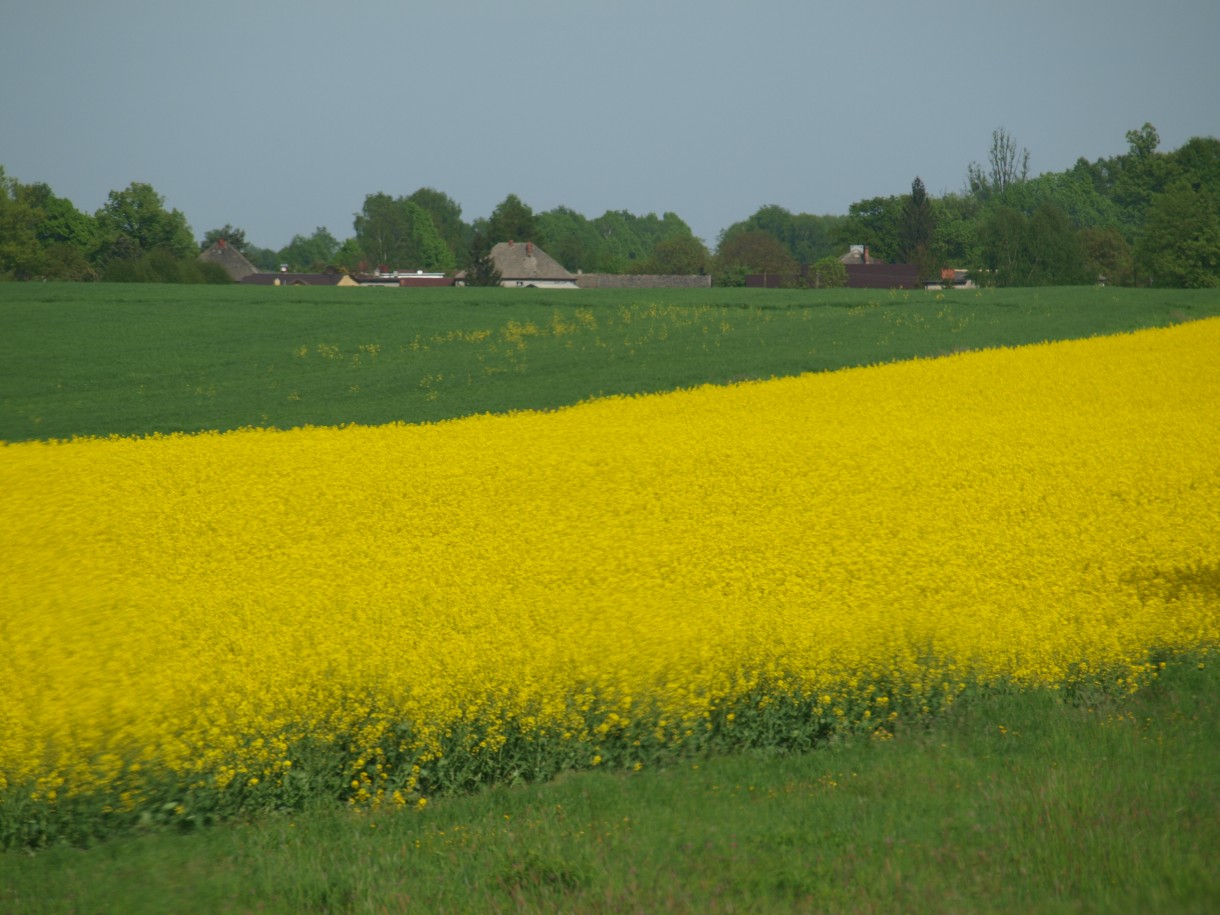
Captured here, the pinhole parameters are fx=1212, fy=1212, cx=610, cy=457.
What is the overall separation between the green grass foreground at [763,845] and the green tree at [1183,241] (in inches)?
2607

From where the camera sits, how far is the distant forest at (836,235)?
67.7 m

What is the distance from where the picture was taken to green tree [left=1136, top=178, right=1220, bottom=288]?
65562 millimetres

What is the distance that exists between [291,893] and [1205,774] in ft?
13.9

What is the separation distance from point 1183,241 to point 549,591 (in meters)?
66.5

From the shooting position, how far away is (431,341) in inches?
1435

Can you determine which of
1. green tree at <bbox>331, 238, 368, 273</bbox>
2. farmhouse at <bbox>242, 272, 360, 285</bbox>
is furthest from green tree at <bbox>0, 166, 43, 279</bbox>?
green tree at <bbox>331, 238, 368, 273</bbox>

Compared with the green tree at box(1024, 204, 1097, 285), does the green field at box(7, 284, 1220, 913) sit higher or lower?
lower

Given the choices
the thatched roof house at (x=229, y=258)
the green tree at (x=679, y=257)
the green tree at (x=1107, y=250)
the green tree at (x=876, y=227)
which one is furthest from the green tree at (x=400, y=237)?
the green tree at (x=1107, y=250)

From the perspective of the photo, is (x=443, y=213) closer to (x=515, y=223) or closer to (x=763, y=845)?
(x=515, y=223)

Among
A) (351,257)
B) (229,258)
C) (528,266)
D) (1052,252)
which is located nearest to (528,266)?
(528,266)

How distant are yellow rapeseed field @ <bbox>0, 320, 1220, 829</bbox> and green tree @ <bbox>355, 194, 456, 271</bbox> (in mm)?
134606

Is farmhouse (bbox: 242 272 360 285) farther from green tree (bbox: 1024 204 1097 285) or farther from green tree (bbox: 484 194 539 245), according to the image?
green tree (bbox: 1024 204 1097 285)

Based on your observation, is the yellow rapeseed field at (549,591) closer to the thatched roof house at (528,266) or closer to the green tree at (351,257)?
the thatched roof house at (528,266)

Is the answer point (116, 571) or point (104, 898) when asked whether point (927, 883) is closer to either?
point (104, 898)
